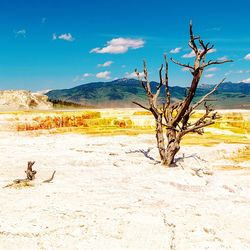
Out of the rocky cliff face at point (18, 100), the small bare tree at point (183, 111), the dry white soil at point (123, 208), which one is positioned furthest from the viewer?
the rocky cliff face at point (18, 100)

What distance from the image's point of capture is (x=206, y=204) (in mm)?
14938

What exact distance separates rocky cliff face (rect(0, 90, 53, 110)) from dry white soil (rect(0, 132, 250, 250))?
79519 mm

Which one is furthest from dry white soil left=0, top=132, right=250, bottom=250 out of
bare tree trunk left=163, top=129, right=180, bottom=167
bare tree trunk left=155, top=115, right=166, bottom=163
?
bare tree trunk left=155, top=115, right=166, bottom=163

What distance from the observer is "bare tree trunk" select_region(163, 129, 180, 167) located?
966 inches

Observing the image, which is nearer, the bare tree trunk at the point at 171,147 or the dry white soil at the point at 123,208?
the dry white soil at the point at 123,208

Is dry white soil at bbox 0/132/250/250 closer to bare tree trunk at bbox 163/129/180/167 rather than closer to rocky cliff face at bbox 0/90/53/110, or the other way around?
bare tree trunk at bbox 163/129/180/167

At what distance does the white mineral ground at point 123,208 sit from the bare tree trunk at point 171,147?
862 mm

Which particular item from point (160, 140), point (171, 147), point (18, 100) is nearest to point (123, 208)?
point (171, 147)

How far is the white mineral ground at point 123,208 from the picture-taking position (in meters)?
11.3

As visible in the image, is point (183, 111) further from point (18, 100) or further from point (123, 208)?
point (18, 100)

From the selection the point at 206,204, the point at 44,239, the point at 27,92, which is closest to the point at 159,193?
the point at 206,204

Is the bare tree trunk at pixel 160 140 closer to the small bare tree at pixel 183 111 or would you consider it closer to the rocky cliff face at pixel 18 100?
the small bare tree at pixel 183 111

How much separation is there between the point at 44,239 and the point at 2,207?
3.32 metres

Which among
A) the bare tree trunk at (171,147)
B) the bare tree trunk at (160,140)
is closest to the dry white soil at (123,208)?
the bare tree trunk at (171,147)
